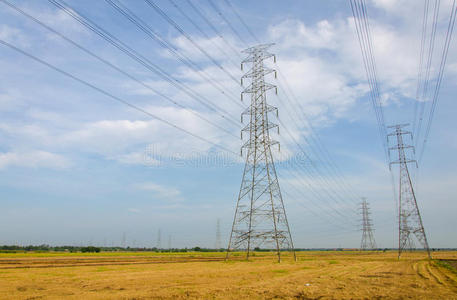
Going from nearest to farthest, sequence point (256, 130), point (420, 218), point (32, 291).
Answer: point (32, 291) → point (256, 130) → point (420, 218)

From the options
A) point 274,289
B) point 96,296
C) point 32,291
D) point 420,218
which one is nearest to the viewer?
point 96,296

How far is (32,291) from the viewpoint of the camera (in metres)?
15.7

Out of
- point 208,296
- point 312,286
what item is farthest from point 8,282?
point 312,286

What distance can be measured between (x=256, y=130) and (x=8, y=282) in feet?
113

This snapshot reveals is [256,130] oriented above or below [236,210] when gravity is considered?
above

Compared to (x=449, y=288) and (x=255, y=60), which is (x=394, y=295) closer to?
(x=449, y=288)

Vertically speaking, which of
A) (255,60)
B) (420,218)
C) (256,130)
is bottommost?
(420,218)

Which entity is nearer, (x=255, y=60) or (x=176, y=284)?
(x=176, y=284)

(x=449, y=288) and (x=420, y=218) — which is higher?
(x=420, y=218)

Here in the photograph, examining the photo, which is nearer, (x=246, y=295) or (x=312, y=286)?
Result: (x=246, y=295)

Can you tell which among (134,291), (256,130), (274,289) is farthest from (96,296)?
(256,130)

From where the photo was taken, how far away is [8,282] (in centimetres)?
1856

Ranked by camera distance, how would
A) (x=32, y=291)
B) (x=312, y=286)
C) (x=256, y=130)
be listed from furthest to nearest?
1. (x=256, y=130)
2. (x=312, y=286)
3. (x=32, y=291)

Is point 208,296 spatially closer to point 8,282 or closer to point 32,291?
point 32,291
